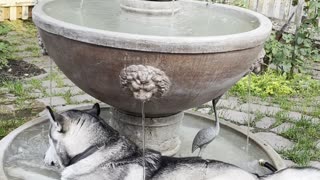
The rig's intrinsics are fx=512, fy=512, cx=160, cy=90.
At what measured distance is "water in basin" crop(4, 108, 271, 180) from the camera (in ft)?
9.89

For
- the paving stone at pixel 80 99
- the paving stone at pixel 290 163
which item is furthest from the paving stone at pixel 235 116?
the paving stone at pixel 80 99

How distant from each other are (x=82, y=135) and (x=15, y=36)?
15.6 ft

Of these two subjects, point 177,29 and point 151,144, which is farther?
point 151,144

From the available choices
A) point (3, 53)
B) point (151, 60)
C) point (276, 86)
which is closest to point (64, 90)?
point (3, 53)

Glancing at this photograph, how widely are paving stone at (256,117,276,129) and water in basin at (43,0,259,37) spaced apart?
1.30m

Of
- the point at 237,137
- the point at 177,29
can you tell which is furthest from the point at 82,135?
the point at 237,137

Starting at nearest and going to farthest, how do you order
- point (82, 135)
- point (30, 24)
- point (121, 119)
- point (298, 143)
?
point (82, 135), point (121, 119), point (298, 143), point (30, 24)

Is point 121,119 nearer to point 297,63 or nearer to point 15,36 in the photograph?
point 297,63

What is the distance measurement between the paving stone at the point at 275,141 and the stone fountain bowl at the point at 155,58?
1.37 meters

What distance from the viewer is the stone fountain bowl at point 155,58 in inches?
95.0

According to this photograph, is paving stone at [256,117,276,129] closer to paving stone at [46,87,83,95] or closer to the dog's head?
paving stone at [46,87,83,95]

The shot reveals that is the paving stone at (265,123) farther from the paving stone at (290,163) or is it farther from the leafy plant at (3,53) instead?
the leafy plant at (3,53)

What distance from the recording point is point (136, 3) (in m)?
2.99

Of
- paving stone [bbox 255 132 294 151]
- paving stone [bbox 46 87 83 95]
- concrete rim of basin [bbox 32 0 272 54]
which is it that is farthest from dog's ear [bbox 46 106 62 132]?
paving stone [bbox 46 87 83 95]
